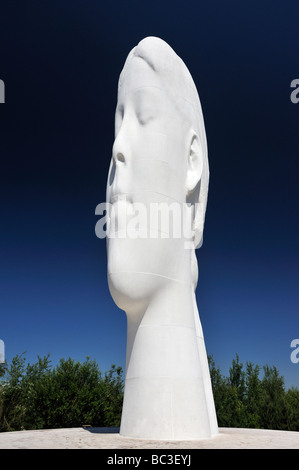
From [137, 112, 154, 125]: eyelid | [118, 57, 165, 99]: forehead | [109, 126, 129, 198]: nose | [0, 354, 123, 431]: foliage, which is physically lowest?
[0, 354, 123, 431]: foliage

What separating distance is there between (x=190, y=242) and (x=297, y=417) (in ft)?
66.6

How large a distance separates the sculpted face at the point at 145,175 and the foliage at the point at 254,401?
1664 cm

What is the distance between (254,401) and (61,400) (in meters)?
12.9

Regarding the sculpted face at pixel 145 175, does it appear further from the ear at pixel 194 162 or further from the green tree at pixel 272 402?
the green tree at pixel 272 402

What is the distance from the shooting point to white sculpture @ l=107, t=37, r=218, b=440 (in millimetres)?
8438

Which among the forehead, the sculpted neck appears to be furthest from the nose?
the sculpted neck

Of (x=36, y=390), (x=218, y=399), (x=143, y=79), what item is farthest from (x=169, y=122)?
(x=218, y=399)

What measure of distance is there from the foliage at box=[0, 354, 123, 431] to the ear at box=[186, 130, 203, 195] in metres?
14.2

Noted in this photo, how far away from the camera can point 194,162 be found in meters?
10.5

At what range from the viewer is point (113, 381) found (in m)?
26.9

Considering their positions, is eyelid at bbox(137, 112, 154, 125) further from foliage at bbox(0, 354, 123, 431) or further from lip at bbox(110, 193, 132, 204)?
foliage at bbox(0, 354, 123, 431)

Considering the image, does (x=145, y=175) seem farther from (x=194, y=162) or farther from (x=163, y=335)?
(x=163, y=335)

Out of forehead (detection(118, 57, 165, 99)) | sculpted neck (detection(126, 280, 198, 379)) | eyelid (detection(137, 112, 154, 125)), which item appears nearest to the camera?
sculpted neck (detection(126, 280, 198, 379))
